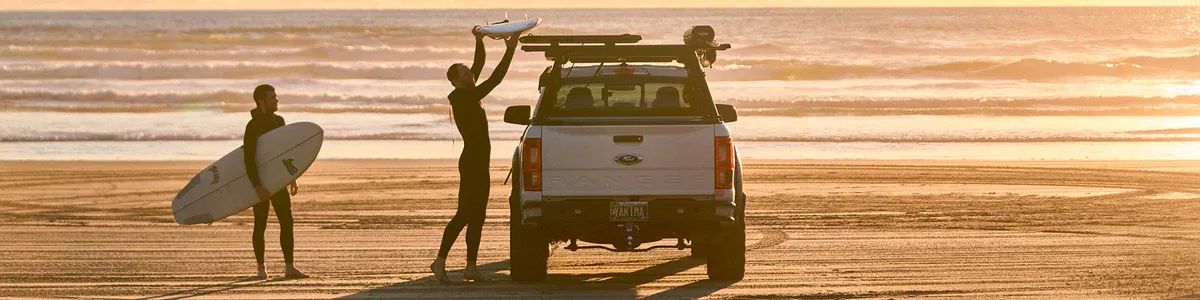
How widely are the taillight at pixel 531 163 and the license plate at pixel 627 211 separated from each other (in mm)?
503

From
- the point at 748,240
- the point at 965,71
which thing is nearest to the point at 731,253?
the point at 748,240

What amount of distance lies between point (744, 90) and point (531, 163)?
32374 millimetres

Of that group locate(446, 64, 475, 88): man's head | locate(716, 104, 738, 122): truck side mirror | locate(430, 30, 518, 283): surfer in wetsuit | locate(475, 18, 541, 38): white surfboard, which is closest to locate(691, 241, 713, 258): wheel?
locate(716, 104, 738, 122): truck side mirror

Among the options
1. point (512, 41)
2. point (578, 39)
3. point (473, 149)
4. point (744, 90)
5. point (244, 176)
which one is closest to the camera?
point (512, 41)

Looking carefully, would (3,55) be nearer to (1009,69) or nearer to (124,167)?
(1009,69)

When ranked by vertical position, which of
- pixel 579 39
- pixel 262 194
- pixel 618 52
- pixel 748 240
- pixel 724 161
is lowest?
pixel 748 240

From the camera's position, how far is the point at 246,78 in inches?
1933

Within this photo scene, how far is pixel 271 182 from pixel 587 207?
7.73ft

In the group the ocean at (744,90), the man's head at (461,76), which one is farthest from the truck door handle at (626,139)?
the ocean at (744,90)

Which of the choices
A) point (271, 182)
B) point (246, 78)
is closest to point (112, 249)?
point (271, 182)

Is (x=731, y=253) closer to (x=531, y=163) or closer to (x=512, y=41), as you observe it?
(x=531, y=163)

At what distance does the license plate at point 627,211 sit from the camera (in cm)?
998

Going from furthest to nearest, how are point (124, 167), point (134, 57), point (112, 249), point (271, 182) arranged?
point (134, 57), point (124, 167), point (112, 249), point (271, 182)

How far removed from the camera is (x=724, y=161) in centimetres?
995
